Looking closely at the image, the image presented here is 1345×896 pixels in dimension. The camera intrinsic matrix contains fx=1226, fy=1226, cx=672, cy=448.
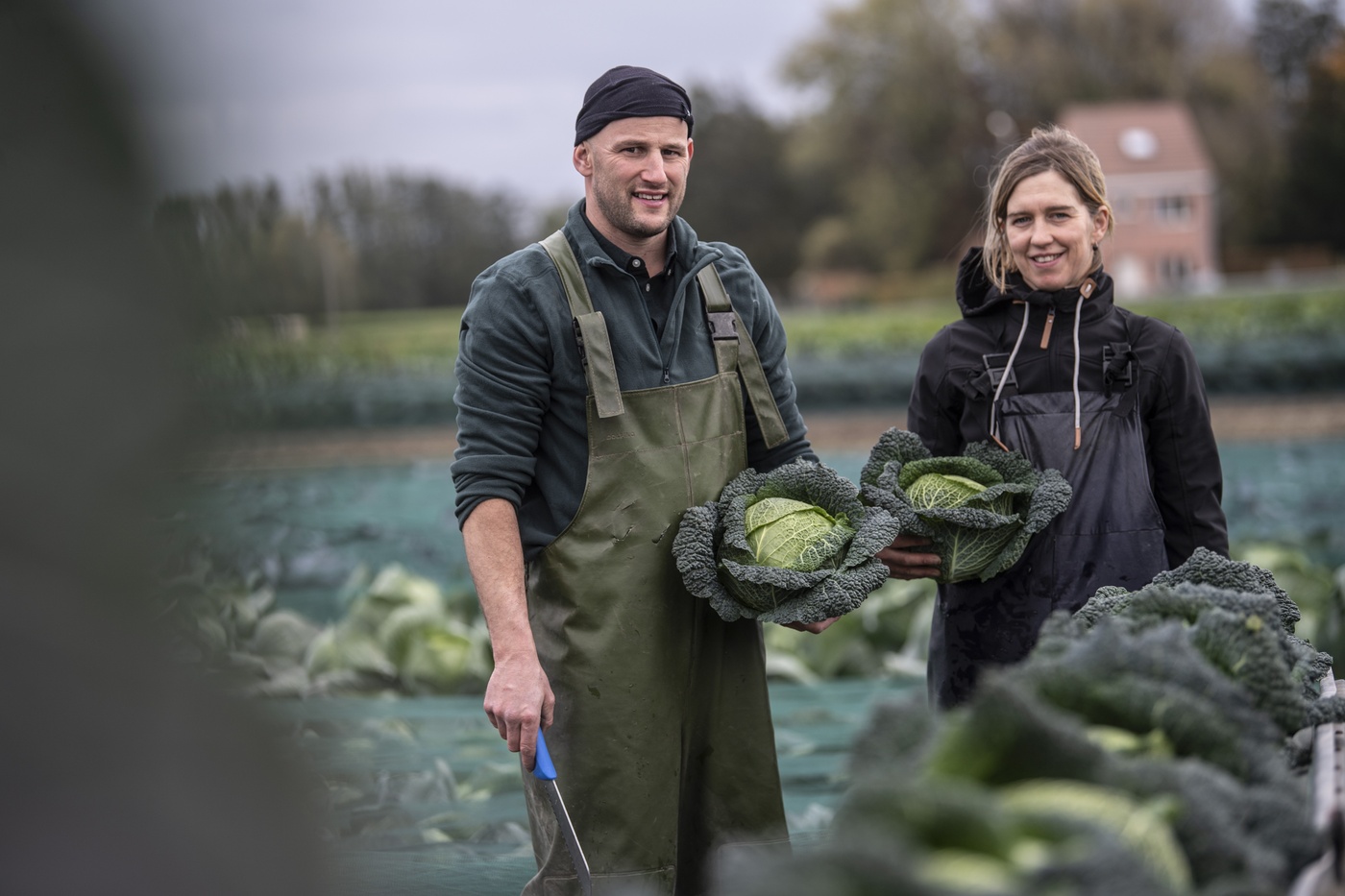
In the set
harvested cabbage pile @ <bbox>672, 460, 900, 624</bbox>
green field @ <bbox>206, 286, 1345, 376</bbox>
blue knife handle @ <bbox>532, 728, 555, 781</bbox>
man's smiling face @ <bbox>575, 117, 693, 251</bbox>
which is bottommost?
green field @ <bbox>206, 286, 1345, 376</bbox>

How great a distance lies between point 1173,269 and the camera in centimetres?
4822

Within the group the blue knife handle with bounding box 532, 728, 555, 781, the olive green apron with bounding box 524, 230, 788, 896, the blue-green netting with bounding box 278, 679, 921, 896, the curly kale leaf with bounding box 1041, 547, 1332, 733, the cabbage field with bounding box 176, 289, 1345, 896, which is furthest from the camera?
the blue-green netting with bounding box 278, 679, 921, 896

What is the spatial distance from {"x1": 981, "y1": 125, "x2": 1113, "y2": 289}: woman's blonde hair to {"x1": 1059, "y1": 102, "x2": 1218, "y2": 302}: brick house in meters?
47.2

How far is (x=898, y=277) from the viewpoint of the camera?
47312mm

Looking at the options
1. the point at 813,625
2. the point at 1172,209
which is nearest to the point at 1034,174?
the point at 813,625

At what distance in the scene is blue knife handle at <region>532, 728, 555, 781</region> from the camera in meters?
2.26

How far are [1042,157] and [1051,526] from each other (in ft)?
2.70

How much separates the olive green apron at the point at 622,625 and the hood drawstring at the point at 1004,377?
64 centimetres

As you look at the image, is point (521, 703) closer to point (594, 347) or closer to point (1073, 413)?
point (594, 347)

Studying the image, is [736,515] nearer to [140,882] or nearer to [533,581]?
[533,581]

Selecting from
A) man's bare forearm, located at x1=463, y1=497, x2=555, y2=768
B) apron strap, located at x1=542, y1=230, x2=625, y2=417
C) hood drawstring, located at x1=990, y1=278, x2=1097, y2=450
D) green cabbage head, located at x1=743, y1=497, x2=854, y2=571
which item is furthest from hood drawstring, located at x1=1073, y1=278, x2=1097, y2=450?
man's bare forearm, located at x1=463, y1=497, x2=555, y2=768

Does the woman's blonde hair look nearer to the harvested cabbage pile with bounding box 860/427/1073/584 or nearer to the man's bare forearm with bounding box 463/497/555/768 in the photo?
the harvested cabbage pile with bounding box 860/427/1073/584

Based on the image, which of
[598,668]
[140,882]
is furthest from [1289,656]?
[140,882]

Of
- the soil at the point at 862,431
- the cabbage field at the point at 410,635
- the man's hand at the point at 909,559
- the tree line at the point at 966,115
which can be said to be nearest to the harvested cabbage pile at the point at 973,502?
the man's hand at the point at 909,559
